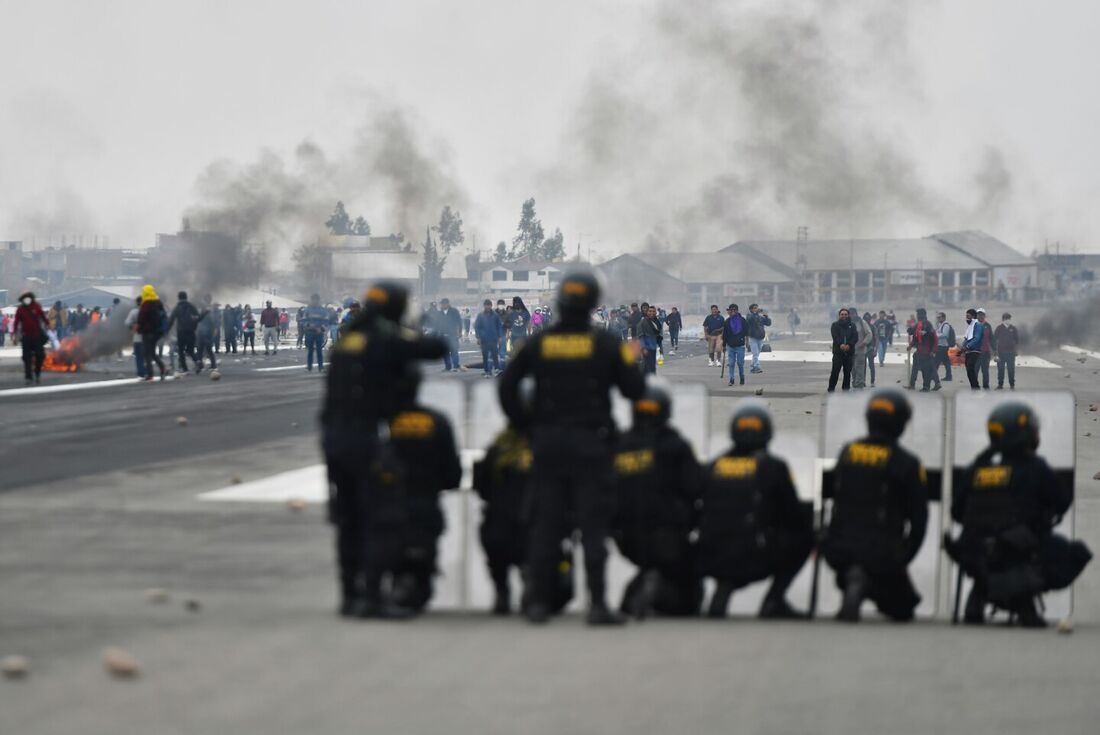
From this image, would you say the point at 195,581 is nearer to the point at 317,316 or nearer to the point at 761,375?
the point at 317,316

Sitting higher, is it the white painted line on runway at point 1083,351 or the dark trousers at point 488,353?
the dark trousers at point 488,353

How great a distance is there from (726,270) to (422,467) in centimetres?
14837

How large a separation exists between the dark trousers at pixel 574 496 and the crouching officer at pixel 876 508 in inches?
48.3

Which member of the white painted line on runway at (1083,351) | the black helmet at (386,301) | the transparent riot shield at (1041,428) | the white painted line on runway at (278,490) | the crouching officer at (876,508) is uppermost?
the black helmet at (386,301)

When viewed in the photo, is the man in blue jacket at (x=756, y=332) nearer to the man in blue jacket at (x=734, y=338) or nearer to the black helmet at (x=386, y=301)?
the man in blue jacket at (x=734, y=338)

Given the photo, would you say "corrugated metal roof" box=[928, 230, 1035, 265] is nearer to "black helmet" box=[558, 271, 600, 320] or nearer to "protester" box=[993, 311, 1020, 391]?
"protester" box=[993, 311, 1020, 391]

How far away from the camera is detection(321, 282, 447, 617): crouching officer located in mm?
7746

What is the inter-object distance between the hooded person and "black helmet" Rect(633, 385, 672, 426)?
23039 millimetres

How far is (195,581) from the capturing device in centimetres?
923

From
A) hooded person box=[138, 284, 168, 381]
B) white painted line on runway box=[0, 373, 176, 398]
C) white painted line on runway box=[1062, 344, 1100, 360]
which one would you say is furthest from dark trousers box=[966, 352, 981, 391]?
white painted line on runway box=[1062, 344, 1100, 360]

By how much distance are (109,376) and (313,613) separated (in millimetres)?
27938

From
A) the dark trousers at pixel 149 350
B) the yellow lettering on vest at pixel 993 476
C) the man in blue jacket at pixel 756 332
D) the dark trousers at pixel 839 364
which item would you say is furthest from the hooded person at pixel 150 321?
the yellow lettering on vest at pixel 993 476

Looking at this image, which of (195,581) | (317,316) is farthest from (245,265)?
(195,581)

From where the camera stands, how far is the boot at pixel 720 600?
8.37 meters
